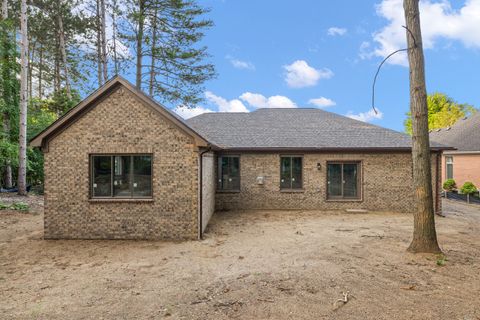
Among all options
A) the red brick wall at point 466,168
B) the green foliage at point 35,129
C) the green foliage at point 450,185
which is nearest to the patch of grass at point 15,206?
the green foliage at point 35,129

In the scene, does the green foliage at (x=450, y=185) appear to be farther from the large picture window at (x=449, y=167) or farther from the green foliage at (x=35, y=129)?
the green foliage at (x=35, y=129)

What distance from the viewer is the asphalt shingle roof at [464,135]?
19.1m

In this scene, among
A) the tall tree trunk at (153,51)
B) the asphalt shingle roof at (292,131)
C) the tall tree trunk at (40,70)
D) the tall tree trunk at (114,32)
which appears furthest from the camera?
the tall tree trunk at (40,70)

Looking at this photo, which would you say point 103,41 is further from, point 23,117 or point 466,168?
point 466,168

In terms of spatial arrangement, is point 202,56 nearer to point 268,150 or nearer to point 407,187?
point 268,150

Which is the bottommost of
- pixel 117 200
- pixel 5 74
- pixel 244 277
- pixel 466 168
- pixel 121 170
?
pixel 244 277

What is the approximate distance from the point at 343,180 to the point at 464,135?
15023 millimetres

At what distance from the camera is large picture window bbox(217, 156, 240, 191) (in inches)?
494

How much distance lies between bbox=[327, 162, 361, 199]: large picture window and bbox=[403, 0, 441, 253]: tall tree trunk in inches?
232

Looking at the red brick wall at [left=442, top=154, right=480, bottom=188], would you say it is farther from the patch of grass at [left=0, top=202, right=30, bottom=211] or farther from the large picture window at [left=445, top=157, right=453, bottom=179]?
the patch of grass at [left=0, top=202, right=30, bottom=211]

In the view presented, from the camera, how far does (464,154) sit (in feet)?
62.1

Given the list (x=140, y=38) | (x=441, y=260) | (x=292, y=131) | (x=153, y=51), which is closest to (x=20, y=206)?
(x=153, y=51)

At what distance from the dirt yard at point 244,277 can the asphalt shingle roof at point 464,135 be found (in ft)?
44.9

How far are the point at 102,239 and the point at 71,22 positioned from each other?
17.8 m
